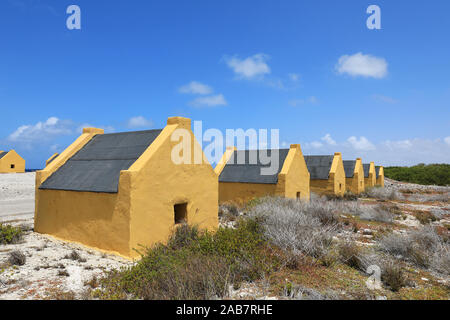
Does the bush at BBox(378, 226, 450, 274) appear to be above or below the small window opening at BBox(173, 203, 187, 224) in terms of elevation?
below

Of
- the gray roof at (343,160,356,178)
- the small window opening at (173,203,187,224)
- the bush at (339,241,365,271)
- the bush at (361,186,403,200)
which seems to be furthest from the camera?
the gray roof at (343,160,356,178)

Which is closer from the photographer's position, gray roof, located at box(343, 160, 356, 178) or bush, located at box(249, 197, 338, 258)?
bush, located at box(249, 197, 338, 258)

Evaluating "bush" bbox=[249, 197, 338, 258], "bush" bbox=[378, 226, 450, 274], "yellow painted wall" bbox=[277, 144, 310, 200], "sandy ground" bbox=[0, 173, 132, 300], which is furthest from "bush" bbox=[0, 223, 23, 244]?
"yellow painted wall" bbox=[277, 144, 310, 200]

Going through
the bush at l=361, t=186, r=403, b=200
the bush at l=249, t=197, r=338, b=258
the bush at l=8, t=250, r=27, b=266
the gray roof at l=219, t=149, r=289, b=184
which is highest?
the gray roof at l=219, t=149, r=289, b=184

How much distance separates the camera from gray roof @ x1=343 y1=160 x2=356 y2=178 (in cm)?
2909

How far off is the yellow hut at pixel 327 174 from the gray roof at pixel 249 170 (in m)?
7.09

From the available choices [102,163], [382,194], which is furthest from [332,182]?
[102,163]

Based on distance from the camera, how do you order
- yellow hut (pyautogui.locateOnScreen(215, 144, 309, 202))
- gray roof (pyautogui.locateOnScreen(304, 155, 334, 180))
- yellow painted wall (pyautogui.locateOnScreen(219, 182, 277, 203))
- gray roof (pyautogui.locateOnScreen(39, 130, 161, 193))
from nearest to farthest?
gray roof (pyautogui.locateOnScreen(39, 130, 161, 193))
yellow hut (pyautogui.locateOnScreen(215, 144, 309, 202))
yellow painted wall (pyautogui.locateOnScreen(219, 182, 277, 203))
gray roof (pyautogui.locateOnScreen(304, 155, 334, 180))

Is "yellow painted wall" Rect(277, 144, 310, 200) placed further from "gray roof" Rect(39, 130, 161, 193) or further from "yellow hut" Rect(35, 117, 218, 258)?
"gray roof" Rect(39, 130, 161, 193)

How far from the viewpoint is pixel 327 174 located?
22578 mm

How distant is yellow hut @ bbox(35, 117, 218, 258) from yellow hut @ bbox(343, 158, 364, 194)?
2273 cm

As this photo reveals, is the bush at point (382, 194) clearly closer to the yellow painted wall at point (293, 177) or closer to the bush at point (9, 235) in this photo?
the yellow painted wall at point (293, 177)
